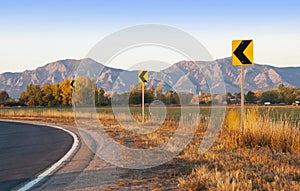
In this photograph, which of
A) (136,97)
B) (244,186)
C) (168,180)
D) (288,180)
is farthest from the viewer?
(136,97)

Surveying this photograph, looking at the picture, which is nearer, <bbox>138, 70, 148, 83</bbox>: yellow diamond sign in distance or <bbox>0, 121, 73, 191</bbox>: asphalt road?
<bbox>0, 121, 73, 191</bbox>: asphalt road

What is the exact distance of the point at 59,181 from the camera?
8.13 m

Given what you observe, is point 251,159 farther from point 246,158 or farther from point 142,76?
point 142,76

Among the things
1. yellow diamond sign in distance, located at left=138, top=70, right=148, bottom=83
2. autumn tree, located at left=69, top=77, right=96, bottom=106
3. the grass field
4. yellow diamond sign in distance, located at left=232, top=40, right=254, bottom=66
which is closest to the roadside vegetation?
the grass field

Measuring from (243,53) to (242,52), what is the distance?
0.05 metres

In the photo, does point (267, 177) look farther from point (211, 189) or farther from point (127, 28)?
point (127, 28)

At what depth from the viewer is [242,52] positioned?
13.1m

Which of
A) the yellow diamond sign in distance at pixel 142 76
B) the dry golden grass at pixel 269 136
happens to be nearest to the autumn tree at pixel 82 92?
the yellow diamond sign in distance at pixel 142 76

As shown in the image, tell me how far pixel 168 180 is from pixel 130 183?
29.9 inches

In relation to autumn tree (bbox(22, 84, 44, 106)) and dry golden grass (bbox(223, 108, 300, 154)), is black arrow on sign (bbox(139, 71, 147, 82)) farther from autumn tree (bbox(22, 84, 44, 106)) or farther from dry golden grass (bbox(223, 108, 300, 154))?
autumn tree (bbox(22, 84, 44, 106))

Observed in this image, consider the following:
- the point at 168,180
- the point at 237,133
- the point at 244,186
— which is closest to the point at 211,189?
the point at 244,186

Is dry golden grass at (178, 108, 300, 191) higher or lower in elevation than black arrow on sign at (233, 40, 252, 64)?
lower

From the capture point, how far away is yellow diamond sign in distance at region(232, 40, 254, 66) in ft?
42.8

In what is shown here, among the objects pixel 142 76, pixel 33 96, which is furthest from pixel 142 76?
pixel 33 96
